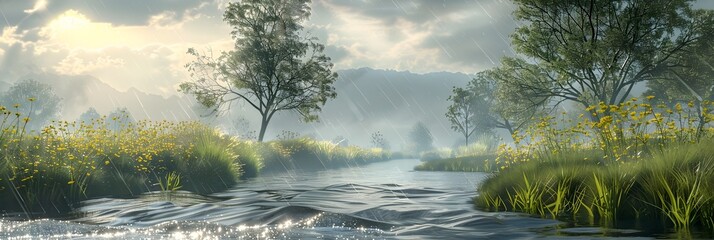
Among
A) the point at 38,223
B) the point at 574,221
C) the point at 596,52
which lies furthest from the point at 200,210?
the point at 596,52

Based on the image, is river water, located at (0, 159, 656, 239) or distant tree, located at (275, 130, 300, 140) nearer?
river water, located at (0, 159, 656, 239)

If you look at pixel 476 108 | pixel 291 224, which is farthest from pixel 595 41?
pixel 476 108

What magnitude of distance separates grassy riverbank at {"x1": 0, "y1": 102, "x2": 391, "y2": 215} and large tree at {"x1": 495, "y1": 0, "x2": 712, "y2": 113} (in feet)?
57.4

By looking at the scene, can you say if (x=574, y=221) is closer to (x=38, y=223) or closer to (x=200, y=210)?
(x=200, y=210)

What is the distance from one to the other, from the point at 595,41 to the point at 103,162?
82.0 feet

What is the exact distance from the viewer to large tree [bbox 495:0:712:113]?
93.9ft

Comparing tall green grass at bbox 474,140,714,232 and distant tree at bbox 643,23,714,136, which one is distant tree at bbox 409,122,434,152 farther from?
tall green grass at bbox 474,140,714,232

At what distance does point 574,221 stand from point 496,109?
37635 millimetres

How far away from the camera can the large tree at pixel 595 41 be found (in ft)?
93.9

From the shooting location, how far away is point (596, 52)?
2761cm

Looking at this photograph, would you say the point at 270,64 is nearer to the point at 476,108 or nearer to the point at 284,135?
the point at 284,135

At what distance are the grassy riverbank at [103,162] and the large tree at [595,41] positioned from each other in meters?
17.5

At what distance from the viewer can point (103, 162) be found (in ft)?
50.7

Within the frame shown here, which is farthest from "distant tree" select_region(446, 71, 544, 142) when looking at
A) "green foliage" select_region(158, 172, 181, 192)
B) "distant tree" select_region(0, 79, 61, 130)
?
"distant tree" select_region(0, 79, 61, 130)
